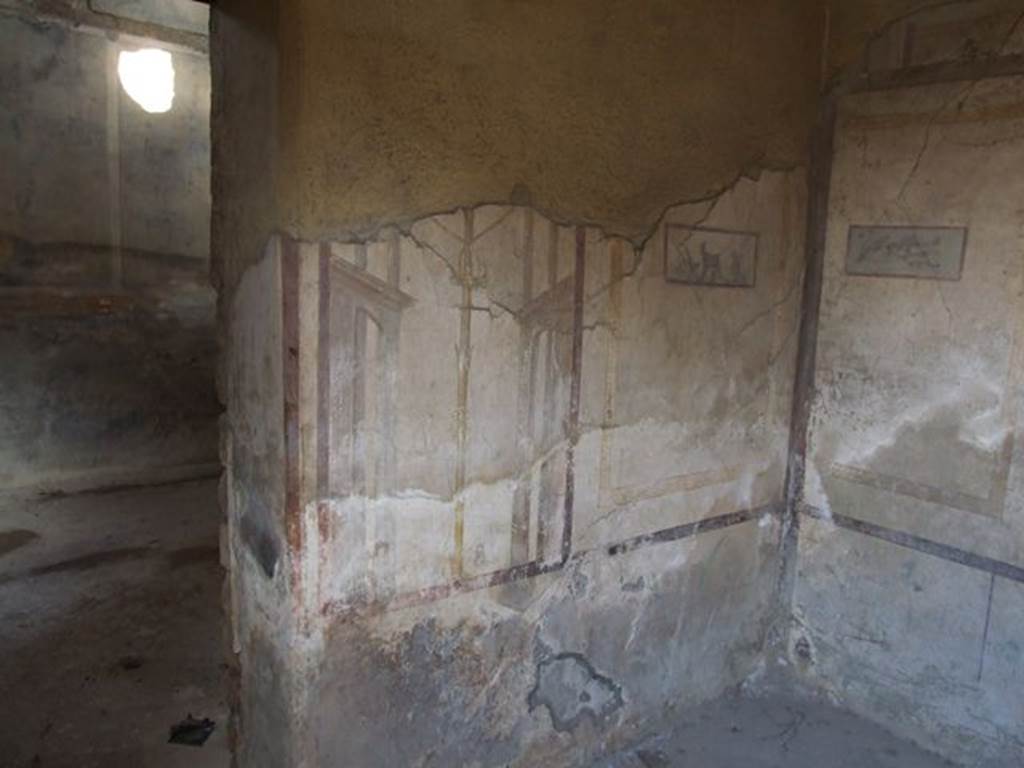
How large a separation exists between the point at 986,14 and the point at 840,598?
6.19 feet

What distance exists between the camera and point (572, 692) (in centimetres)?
249

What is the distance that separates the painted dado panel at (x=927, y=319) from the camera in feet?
7.97

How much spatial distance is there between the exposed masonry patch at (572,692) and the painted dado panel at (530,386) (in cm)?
32

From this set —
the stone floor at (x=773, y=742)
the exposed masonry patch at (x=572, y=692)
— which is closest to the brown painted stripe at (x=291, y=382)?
the exposed masonry patch at (x=572, y=692)

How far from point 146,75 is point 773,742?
4864 mm

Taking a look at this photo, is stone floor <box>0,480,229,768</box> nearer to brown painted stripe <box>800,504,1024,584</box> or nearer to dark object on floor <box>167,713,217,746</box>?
dark object on floor <box>167,713,217,746</box>

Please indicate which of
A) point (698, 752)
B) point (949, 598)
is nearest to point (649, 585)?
point (698, 752)

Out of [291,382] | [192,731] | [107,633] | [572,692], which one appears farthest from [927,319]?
[107,633]

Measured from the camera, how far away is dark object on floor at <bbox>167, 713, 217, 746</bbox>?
104 inches

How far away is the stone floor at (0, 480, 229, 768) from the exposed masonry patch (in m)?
1.02

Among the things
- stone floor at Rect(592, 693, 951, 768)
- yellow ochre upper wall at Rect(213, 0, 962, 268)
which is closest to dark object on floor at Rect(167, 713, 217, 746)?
stone floor at Rect(592, 693, 951, 768)

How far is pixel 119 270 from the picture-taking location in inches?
204

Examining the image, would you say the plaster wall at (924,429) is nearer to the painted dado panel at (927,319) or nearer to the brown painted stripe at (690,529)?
the painted dado panel at (927,319)

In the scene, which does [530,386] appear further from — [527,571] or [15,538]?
[15,538]
